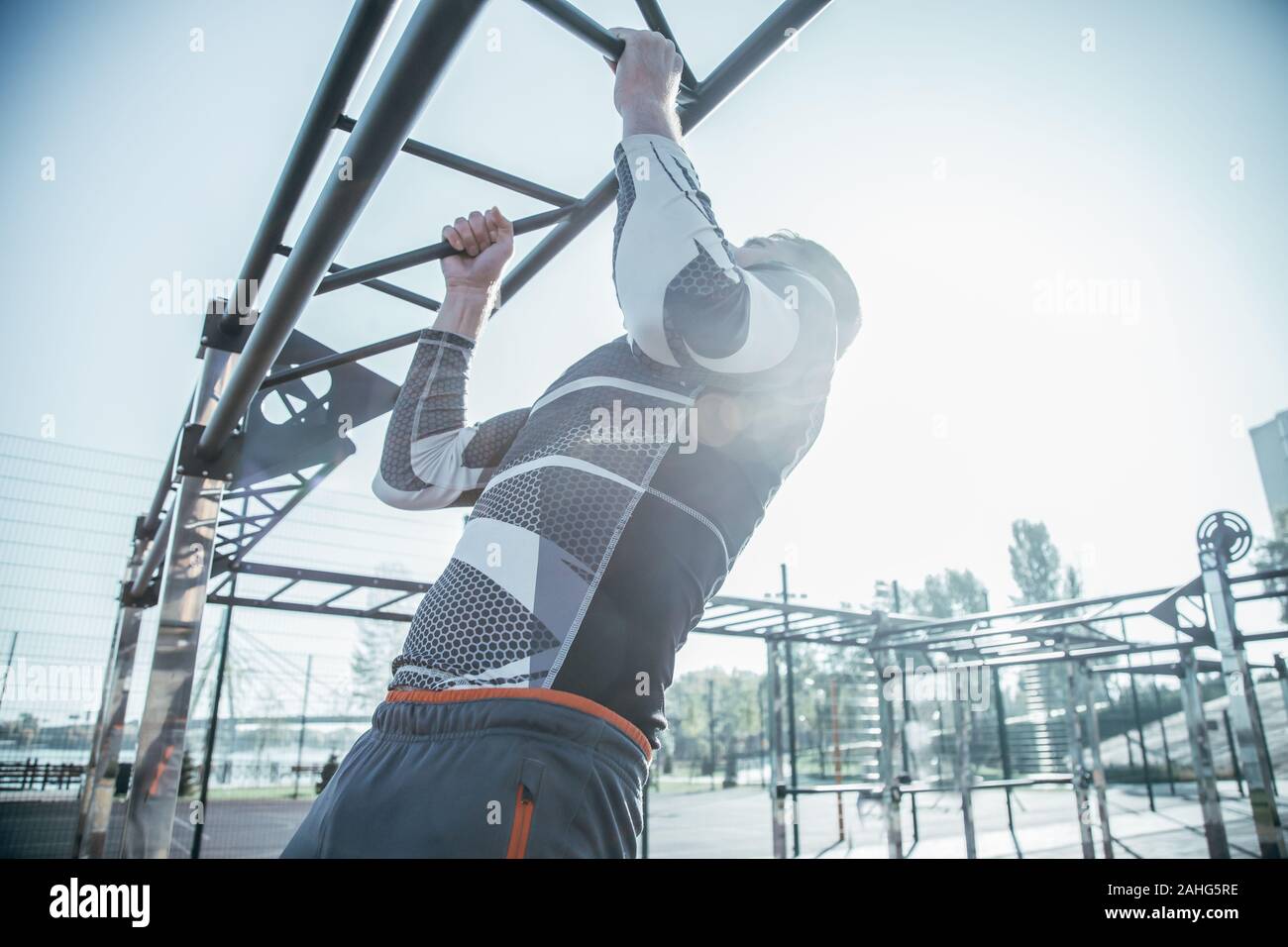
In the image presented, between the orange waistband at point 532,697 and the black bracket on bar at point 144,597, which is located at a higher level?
the black bracket on bar at point 144,597

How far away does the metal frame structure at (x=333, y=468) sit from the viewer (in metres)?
1.75

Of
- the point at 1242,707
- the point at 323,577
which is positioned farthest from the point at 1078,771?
the point at 323,577

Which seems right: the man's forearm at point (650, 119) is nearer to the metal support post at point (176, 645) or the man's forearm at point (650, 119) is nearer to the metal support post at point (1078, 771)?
the metal support post at point (176, 645)

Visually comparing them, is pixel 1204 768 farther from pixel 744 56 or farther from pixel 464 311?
pixel 464 311

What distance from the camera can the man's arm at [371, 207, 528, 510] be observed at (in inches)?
47.8

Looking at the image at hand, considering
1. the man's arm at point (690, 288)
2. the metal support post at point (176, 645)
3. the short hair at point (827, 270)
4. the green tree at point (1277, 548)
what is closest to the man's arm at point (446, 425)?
the man's arm at point (690, 288)

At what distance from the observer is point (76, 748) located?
851cm

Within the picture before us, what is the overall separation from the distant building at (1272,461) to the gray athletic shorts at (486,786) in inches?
1709

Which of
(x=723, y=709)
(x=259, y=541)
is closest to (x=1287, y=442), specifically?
(x=723, y=709)

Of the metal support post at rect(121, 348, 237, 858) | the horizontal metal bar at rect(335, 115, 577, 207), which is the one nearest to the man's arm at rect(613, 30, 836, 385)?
the horizontal metal bar at rect(335, 115, 577, 207)

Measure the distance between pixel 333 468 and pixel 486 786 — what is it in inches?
177
